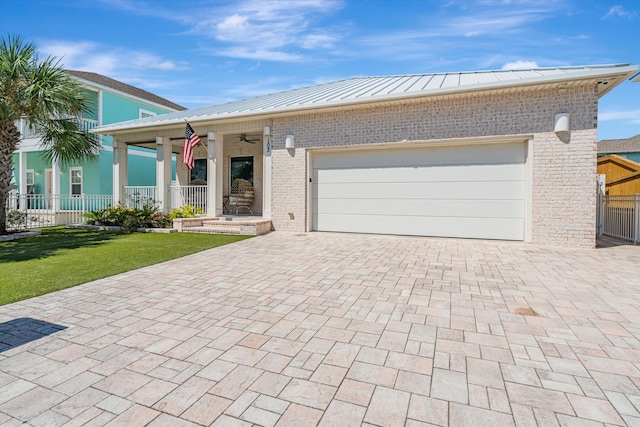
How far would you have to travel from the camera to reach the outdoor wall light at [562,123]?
720 cm

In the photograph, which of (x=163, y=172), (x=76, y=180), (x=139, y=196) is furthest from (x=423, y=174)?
(x=76, y=180)

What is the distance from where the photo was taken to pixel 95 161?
1550cm

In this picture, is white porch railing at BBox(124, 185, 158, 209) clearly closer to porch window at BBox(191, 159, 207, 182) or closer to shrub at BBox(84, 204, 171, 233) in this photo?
shrub at BBox(84, 204, 171, 233)

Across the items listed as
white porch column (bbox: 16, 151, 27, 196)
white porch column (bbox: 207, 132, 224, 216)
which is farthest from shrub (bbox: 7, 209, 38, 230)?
white porch column (bbox: 16, 151, 27, 196)

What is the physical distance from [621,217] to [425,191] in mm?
5274

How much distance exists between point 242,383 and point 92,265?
4766mm

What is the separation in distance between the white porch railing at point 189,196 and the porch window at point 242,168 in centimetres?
276

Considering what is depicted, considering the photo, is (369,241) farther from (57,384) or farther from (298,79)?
(298,79)

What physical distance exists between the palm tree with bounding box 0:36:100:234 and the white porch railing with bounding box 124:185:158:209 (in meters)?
3.25

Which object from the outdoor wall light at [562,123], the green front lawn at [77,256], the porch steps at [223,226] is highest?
the outdoor wall light at [562,123]

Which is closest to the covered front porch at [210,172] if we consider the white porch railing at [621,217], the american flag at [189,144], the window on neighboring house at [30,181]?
the american flag at [189,144]

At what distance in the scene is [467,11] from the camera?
325 inches

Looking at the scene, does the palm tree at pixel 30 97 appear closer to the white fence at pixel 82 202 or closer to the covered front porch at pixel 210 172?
the white fence at pixel 82 202

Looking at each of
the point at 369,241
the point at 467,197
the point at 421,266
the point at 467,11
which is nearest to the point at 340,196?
the point at 369,241
